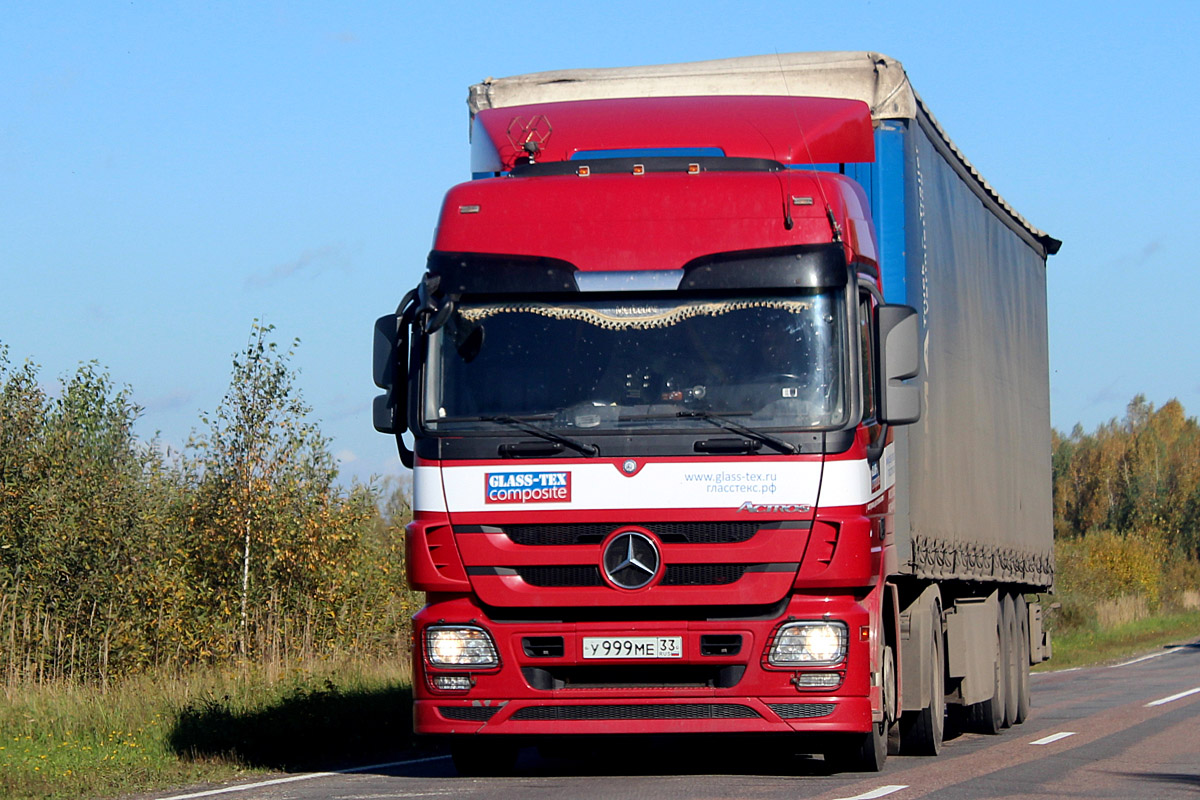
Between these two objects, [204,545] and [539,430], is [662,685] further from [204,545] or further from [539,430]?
[204,545]

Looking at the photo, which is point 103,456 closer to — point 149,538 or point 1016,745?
point 149,538

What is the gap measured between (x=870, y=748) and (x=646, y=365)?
113 inches

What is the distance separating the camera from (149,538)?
28062 mm

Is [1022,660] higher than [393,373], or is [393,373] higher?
[393,373]

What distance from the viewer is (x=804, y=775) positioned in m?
10.3

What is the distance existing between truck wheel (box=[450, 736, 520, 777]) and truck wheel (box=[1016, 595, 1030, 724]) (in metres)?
6.87

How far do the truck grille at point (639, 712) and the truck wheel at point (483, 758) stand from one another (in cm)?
110

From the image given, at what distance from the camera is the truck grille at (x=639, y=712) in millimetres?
9219

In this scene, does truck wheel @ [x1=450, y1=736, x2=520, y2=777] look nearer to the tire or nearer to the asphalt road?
the asphalt road

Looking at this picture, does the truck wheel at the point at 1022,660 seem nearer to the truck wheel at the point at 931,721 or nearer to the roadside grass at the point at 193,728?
the truck wheel at the point at 931,721

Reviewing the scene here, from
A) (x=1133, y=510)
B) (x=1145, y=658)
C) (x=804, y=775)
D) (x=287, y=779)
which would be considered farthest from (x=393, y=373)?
(x=1133, y=510)

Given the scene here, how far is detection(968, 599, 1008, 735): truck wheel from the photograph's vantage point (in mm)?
14898

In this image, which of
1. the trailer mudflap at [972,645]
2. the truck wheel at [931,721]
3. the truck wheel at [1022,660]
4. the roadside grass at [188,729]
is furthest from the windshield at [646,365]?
the truck wheel at [1022,660]

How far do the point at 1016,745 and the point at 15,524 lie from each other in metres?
19.9
